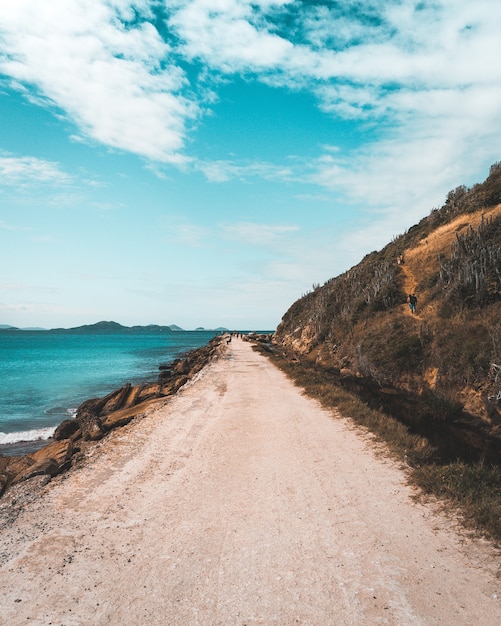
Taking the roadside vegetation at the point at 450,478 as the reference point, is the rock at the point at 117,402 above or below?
below

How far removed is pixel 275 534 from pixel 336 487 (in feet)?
6.91

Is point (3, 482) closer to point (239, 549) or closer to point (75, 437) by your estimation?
point (75, 437)

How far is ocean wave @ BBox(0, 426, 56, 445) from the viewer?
18.4 m

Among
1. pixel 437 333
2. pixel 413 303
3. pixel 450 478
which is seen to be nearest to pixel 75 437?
pixel 450 478

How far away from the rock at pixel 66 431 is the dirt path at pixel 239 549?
341 inches

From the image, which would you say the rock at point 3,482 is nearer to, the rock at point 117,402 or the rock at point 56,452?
the rock at point 56,452

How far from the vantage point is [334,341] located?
3222 cm

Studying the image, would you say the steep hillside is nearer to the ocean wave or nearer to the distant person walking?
the distant person walking

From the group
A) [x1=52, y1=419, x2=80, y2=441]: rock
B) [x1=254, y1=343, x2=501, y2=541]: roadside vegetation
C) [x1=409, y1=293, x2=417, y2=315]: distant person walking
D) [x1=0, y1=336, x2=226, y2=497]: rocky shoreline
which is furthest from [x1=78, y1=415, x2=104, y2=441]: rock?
[x1=409, y1=293, x2=417, y2=315]: distant person walking

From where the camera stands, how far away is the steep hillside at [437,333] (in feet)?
47.6

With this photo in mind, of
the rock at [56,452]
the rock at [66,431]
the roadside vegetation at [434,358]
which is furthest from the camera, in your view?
the rock at [66,431]

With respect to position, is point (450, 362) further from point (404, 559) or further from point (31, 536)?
point (31, 536)

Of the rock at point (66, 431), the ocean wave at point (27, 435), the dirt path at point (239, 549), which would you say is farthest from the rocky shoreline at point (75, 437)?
the ocean wave at point (27, 435)

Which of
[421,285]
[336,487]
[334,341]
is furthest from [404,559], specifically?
[334,341]
